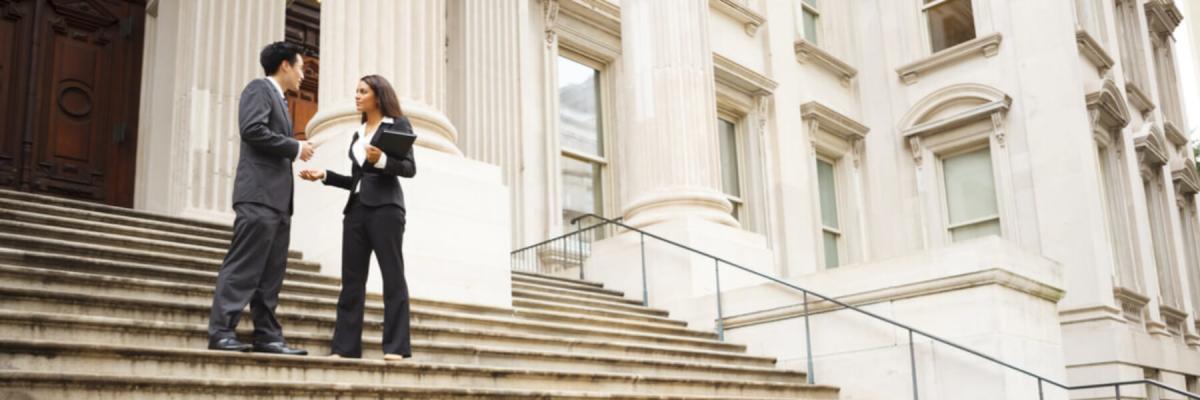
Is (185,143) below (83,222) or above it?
above

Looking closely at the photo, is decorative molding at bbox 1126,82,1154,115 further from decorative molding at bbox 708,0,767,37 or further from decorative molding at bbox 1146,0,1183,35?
decorative molding at bbox 708,0,767,37

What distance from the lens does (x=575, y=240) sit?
47.5 feet

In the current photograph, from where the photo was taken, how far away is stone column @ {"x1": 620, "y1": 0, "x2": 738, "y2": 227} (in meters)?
12.3

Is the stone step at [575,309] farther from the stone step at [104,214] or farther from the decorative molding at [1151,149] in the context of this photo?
the decorative molding at [1151,149]

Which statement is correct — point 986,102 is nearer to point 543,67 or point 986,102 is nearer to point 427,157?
point 543,67

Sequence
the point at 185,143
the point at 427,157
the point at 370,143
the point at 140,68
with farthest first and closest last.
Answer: the point at 140,68, the point at 185,143, the point at 427,157, the point at 370,143

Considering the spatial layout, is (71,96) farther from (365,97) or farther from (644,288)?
(365,97)

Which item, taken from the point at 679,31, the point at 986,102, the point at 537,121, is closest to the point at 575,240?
the point at 537,121

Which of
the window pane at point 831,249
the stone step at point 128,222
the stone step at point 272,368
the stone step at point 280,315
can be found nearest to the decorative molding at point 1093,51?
the window pane at point 831,249

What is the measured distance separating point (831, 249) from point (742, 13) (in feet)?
15.0

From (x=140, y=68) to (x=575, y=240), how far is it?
5743 mm

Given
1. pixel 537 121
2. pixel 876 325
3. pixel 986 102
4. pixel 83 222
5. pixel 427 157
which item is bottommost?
pixel 876 325

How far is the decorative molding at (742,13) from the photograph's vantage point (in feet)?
57.4

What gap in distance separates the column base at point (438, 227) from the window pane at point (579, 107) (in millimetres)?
6007
